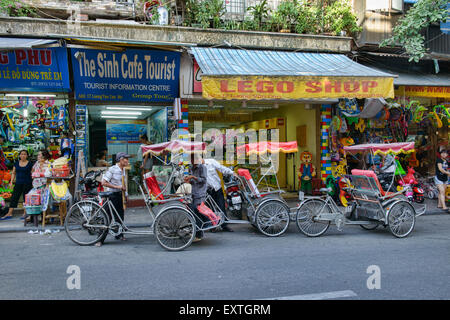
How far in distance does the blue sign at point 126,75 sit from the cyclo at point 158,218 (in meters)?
4.36

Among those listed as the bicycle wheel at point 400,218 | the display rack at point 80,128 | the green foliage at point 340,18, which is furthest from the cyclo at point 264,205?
the green foliage at point 340,18

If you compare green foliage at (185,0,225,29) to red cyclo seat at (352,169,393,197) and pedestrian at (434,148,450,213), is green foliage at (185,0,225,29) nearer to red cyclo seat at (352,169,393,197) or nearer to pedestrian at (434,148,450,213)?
red cyclo seat at (352,169,393,197)

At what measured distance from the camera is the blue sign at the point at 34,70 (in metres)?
10.0

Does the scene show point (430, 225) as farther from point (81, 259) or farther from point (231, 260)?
point (81, 259)

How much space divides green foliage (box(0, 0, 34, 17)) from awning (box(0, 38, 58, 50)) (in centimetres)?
89

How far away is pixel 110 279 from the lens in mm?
5105

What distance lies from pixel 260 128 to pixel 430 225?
8.10 meters

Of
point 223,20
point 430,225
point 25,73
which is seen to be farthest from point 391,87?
point 25,73

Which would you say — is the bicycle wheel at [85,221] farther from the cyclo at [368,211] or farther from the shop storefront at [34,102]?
the cyclo at [368,211]

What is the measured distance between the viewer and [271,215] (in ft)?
25.8

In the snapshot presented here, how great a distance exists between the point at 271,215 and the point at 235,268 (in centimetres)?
245

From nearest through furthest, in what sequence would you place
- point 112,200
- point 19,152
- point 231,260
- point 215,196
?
1. point 231,260
2. point 112,200
3. point 215,196
4. point 19,152

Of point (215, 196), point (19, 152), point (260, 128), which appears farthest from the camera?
point (260, 128)

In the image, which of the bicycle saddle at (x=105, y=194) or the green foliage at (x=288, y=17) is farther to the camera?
the green foliage at (x=288, y=17)
